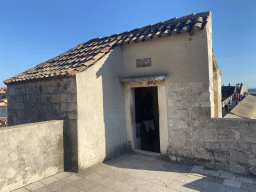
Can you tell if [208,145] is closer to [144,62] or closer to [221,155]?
[221,155]

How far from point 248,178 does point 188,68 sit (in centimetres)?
294

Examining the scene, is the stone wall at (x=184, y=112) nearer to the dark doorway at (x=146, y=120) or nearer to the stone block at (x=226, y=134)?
the stone block at (x=226, y=134)

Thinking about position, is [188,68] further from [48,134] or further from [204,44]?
[48,134]

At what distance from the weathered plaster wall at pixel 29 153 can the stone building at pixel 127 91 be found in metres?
0.34

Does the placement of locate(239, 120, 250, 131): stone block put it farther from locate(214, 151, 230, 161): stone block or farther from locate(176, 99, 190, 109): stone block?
locate(176, 99, 190, 109): stone block

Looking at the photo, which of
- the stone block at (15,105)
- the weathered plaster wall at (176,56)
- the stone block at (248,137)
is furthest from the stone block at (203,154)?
the stone block at (15,105)

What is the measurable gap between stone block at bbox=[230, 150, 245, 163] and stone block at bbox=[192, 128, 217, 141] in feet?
1.65

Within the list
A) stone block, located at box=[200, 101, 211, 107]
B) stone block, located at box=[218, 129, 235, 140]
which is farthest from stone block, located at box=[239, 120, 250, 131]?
stone block, located at box=[200, 101, 211, 107]

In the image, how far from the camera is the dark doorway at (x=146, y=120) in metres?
6.70

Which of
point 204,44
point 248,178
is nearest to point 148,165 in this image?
point 248,178

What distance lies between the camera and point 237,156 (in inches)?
165

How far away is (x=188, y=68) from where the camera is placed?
482cm

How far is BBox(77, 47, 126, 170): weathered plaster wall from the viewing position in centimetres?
457

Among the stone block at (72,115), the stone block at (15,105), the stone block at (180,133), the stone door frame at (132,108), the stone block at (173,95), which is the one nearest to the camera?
the stone block at (72,115)
